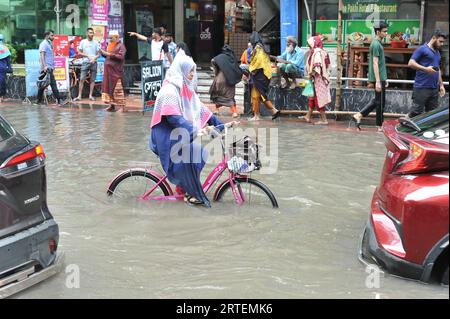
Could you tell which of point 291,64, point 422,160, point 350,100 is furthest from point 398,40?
point 422,160

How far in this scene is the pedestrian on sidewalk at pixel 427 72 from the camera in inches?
411

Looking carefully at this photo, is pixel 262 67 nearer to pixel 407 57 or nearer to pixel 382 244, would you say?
pixel 407 57

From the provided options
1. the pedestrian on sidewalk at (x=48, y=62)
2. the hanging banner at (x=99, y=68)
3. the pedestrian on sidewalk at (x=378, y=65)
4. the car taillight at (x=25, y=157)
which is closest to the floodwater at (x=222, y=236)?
the car taillight at (x=25, y=157)

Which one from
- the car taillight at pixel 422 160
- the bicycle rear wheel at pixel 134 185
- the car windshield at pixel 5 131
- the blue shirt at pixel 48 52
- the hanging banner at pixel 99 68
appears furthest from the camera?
the hanging banner at pixel 99 68

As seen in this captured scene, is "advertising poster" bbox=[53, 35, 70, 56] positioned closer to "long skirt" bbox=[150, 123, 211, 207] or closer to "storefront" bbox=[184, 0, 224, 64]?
"storefront" bbox=[184, 0, 224, 64]

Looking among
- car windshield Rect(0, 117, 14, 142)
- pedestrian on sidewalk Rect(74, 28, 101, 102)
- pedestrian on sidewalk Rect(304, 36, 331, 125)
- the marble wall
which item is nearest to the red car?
car windshield Rect(0, 117, 14, 142)

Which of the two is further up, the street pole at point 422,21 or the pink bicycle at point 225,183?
the street pole at point 422,21

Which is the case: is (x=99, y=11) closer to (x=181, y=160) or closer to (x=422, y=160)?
(x=181, y=160)

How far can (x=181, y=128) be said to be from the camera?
6.58 m

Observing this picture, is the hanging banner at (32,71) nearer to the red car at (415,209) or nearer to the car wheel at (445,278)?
the red car at (415,209)

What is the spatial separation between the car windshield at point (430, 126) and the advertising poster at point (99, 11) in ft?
44.9

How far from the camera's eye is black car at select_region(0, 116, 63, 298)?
435 cm

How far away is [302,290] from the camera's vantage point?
4.76m
